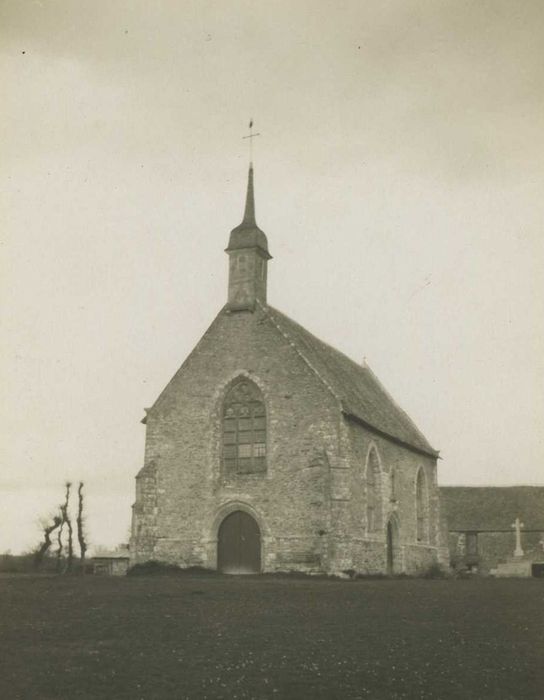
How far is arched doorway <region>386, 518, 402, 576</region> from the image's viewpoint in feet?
115

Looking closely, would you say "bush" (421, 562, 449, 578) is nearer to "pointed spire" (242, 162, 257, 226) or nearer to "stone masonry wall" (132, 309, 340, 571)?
"stone masonry wall" (132, 309, 340, 571)

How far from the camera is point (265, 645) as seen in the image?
1284 cm

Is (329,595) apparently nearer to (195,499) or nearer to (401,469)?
(195,499)

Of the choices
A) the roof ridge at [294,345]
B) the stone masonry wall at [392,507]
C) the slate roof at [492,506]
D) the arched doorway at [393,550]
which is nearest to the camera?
the roof ridge at [294,345]

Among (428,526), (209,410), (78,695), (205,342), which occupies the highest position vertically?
(205,342)

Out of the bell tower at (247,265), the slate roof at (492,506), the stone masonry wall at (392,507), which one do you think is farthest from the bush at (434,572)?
the slate roof at (492,506)

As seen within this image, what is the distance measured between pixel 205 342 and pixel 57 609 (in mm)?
16019

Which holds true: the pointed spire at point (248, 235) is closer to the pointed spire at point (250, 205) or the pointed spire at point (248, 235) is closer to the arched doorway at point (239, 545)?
the pointed spire at point (250, 205)

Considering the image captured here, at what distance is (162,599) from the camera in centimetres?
1909

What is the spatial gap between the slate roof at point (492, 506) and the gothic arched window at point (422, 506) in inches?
685

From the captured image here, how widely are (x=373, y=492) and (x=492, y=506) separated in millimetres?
30470

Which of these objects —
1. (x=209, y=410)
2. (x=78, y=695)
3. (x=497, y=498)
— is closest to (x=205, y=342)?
(x=209, y=410)

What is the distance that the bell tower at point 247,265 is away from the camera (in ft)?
104

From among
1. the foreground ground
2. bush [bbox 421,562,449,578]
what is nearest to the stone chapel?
bush [bbox 421,562,449,578]
